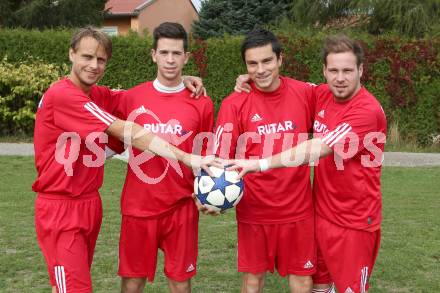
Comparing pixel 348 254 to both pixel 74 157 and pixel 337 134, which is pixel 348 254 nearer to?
pixel 337 134

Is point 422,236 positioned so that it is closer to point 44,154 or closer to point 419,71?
point 44,154

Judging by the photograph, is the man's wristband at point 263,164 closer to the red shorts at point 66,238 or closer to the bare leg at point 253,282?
the bare leg at point 253,282

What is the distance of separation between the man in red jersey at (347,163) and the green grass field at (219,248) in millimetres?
1487

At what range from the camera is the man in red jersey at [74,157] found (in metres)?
3.95

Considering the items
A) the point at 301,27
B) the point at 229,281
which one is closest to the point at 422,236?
the point at 229,281

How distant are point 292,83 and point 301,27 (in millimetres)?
15768

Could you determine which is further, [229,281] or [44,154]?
[229,281]

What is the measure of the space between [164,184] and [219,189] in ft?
1.46

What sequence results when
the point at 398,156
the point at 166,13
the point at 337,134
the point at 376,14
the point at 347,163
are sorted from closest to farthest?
1. the point at 337,134
2. the point at 347,163
3. the point at 398,156
4. the point at 376,14
5. the point at 166,13

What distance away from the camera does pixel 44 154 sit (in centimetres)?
405

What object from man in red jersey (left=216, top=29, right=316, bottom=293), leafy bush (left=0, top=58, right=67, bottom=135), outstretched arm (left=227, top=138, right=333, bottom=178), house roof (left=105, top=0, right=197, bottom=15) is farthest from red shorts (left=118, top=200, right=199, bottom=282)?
house roof (left=105, top=0, right=197, bottom=15)

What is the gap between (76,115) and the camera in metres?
4.00

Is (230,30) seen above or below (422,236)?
above

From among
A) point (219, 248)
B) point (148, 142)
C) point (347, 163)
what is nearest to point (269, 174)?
point (347, 163)
